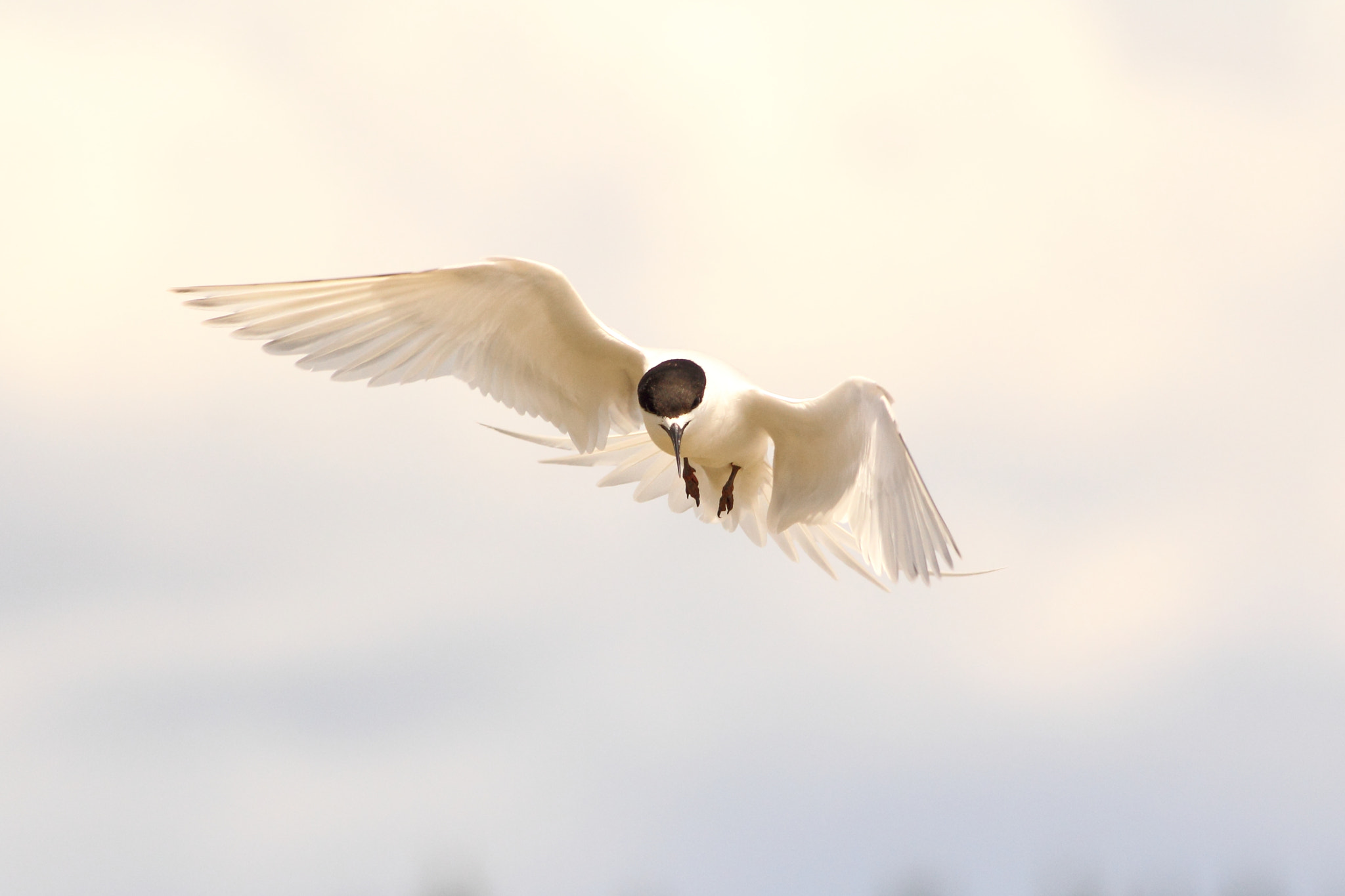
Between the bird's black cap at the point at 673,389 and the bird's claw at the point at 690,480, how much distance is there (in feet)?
2.49

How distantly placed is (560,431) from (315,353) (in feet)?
4.96

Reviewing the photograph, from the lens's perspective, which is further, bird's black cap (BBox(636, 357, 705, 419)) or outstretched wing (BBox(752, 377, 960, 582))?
outstretched wing (BBox(752, 377, 960, 582))

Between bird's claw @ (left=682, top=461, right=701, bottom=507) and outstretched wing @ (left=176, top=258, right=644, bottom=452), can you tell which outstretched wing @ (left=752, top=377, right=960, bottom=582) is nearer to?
bird's claw @ (left=682, top=461, right=701, bottom=507)

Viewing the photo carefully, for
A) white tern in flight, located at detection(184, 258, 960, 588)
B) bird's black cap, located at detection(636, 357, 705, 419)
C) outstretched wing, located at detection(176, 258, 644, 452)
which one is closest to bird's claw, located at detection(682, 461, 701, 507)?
white tern in flight, located at detection(184, 258, 960, 588)

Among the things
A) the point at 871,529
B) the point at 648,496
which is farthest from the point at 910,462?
the point at 648,496

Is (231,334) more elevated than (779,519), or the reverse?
(231,334)

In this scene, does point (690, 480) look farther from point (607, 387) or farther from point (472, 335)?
point (472, 335)

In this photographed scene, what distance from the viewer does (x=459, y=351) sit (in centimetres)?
756

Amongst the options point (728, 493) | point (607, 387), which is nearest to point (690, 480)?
point (728, 493)

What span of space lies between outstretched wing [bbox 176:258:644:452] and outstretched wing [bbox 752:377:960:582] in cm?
94

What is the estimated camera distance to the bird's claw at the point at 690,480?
741 centimetres

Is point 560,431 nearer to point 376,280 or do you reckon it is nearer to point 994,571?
point 376,280

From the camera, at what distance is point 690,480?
293 inches

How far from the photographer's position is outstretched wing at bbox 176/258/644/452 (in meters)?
7.05
